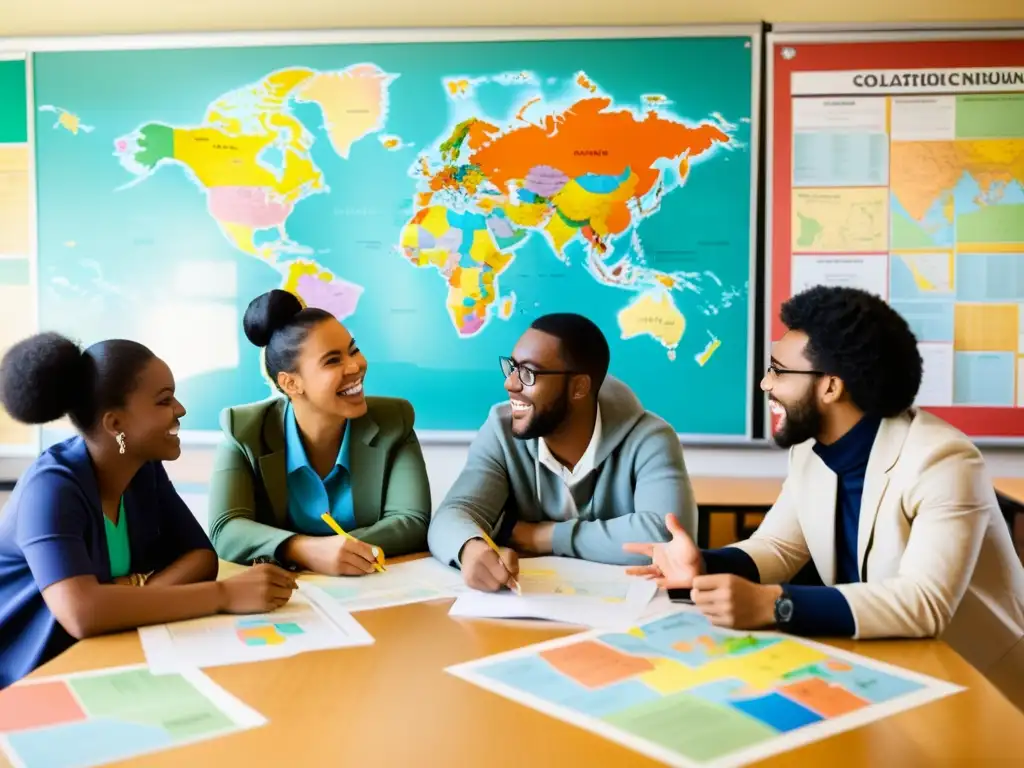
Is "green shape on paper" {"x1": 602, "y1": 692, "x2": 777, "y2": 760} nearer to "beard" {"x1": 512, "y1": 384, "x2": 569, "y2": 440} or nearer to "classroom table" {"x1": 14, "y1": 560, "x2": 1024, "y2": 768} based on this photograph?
"classroom table" {"x1": 14, "y1": 560, "x2": 1024, "y2": 768}

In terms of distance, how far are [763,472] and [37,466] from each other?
7.81 feet

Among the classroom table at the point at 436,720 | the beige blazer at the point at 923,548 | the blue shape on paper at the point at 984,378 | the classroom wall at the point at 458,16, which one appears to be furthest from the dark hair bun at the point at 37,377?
the blue shape on paper at the point at 984,378

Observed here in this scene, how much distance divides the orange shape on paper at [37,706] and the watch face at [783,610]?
0.94 m

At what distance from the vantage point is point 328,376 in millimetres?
2033

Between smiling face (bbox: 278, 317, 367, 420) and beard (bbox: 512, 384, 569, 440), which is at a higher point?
smiling face (bbox: 278, 317, 367, 420)

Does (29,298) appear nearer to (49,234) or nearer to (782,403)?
(49,234)

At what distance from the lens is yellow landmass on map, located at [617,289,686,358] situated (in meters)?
3.17

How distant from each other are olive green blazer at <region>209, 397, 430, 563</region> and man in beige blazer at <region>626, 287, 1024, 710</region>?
0.55 metres

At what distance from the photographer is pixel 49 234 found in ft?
11.1

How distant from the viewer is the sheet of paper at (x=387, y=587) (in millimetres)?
1538

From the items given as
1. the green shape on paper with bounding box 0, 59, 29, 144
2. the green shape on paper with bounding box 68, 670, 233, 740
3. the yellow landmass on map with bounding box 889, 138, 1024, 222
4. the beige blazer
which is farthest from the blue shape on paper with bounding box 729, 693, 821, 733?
the green shape on paper with bounding box 0, 59, 29, 144

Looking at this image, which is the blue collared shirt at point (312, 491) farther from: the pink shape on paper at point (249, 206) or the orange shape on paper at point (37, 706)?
the pink shape on paper at point (249, 206)

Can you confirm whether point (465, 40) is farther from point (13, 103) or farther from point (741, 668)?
point (741, 668)

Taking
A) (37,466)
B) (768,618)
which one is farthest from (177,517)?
(768,618)
